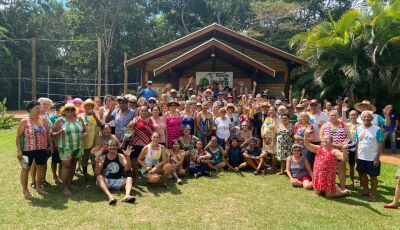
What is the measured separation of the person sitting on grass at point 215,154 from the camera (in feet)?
26.5

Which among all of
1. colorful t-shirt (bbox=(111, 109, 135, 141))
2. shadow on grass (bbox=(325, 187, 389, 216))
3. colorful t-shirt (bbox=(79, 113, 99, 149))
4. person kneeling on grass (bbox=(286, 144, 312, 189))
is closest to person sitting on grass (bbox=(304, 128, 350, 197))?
shadow on grass (bbox=(325, 187, 389, 216))

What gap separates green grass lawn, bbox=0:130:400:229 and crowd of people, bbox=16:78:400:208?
274 mm

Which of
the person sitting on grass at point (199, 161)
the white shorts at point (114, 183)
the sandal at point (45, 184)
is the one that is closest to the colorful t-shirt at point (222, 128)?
the person sitting on grass at point (199, 161)

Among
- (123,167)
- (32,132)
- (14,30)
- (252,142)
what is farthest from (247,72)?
(14,30)

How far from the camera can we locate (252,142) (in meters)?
8.30

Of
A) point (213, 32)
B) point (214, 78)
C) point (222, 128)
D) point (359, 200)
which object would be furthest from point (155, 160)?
point (213, 32)

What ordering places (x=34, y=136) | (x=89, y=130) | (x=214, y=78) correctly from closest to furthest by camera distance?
(x=34, y=136) → (x=89, y=130) → (x=214, y=78)

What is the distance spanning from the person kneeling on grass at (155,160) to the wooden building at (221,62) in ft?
24.2

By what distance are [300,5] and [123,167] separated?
29.7 m

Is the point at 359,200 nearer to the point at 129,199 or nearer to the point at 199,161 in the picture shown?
the point at 199,161

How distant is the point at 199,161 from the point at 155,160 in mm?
1272

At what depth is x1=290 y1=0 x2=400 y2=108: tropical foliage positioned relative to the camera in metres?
13.0

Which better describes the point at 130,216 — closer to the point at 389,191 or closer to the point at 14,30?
the point at 389,191

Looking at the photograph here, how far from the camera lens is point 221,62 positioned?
14828 mm
